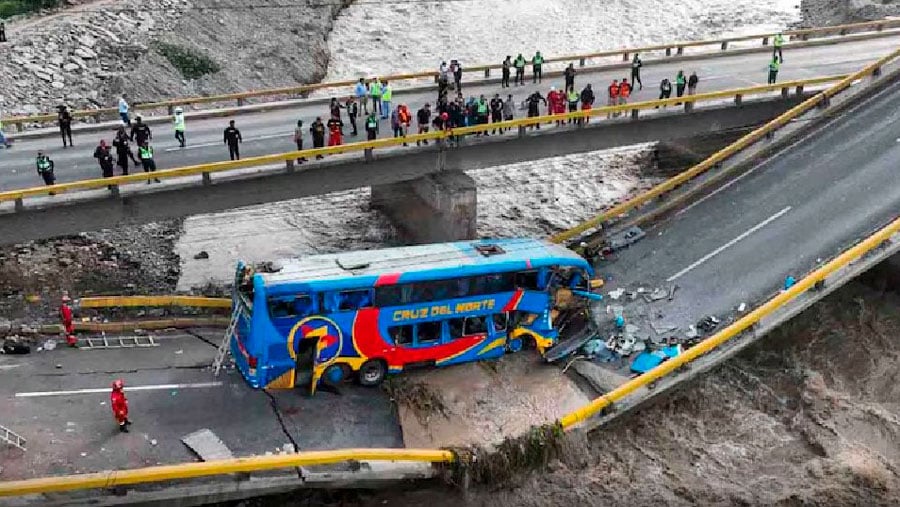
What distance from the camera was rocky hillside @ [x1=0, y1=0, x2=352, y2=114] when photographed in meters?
41.4

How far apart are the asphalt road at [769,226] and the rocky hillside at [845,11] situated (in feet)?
95.0

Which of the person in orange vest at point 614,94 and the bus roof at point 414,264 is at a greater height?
the person in orange vest at point 614,94

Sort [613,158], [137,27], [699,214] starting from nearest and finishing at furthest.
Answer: [699,214] < [613,158] < [137,27]

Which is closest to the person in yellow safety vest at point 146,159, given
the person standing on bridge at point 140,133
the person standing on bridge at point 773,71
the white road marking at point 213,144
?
the person standing on bridge at point 140,133

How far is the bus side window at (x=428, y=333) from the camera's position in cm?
2225

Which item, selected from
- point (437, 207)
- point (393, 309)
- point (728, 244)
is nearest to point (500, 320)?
point (393, 309)

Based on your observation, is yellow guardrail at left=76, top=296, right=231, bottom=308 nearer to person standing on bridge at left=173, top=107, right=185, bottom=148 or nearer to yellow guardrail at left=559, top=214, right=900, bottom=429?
person standing on bridge at left=173, top=107, right=185, bottom=148

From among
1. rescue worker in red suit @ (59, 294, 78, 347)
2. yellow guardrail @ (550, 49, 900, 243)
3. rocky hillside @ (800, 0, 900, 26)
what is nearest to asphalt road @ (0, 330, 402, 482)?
rescue worker in red suit @ (59, 294, 78, 347)

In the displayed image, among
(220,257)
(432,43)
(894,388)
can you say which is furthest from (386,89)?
(432,43)

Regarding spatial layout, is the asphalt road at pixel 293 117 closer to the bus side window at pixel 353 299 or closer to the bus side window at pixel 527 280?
the bus side window at pixel 353 299

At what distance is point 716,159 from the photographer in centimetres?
3028

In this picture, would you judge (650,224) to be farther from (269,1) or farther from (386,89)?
(269,1)

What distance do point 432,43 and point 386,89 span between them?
88.5ft

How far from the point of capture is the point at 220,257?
32500 millimetres
